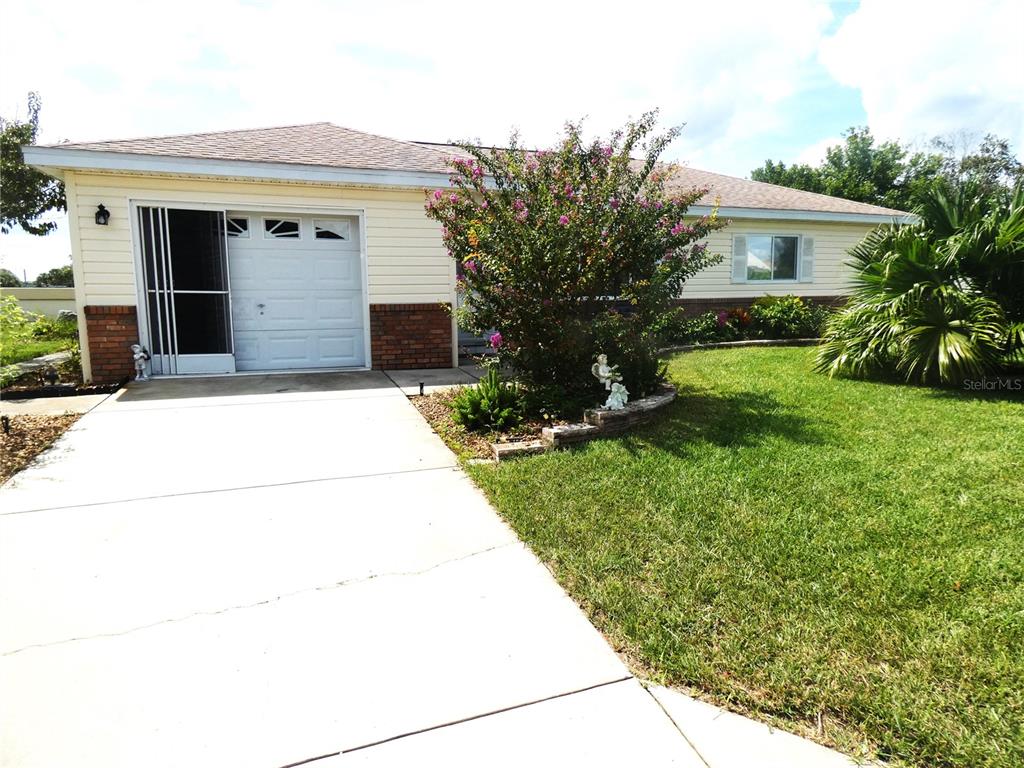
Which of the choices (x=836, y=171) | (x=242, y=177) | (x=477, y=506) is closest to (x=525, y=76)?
(x=242, y=177)

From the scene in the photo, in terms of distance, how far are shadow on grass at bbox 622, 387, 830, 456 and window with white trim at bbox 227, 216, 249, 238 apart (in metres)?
6.97

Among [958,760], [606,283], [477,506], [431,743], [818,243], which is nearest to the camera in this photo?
[958,760]

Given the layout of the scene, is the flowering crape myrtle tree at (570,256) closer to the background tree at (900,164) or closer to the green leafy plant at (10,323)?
the green leafy plant at (10,323)

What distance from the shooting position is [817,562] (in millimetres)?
2953

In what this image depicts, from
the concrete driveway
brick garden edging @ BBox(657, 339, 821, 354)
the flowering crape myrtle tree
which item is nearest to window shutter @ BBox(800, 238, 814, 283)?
brick garden edging @ BBox(657, 339, 821, 354)

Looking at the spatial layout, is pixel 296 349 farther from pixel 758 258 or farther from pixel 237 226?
pixel 758 258

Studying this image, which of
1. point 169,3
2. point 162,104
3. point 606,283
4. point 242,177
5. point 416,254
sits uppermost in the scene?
point 162,104

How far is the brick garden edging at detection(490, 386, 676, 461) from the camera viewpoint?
4.86m

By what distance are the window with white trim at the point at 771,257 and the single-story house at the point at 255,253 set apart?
24.9 feet

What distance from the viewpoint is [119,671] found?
7.56ft

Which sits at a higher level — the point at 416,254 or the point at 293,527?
the point at 416,254

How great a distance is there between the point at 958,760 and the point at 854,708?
30cm

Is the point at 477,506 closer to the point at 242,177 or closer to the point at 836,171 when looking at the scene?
the point at 242,177

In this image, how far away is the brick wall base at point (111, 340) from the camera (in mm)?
8180
